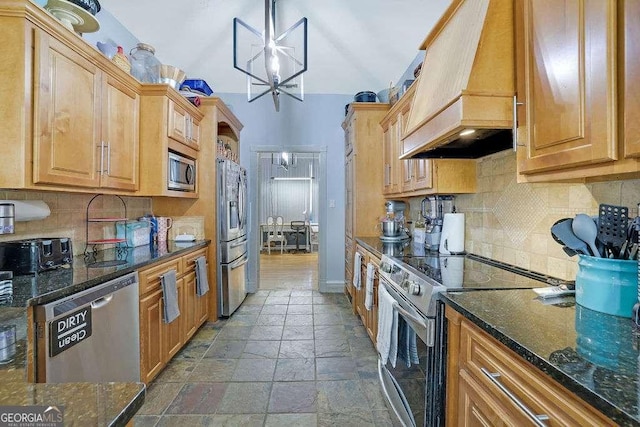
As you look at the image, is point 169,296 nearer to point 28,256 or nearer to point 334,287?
point 28,256

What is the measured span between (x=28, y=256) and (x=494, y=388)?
2.21 meters

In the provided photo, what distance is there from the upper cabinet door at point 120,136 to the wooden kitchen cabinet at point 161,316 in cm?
69

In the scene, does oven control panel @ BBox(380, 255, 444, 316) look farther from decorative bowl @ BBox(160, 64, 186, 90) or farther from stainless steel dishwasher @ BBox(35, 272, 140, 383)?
decorative bowl @ BBox(160, 64, 186, 90)

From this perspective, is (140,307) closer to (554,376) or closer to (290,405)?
(290,405)

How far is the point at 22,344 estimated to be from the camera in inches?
38.6

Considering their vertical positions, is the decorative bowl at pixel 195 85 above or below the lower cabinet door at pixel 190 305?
above

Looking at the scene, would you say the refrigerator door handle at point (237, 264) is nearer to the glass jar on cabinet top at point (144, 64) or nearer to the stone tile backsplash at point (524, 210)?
the glass jar on cabinet top at point (144, 64)

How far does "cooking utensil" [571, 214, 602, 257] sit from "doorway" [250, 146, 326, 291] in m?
3.69

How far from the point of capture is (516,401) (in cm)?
87

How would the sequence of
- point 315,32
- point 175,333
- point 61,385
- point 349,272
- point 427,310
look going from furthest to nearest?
point 349,272 < point 315,32 < point 175,333 < point 427,310 < point 61,385

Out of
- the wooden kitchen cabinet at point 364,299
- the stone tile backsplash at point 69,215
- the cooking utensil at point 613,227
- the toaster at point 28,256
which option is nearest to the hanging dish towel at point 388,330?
the wooden kitchen cabinet at point 364,299

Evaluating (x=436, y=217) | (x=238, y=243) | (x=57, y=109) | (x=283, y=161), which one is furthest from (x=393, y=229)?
(x=283, y=161)

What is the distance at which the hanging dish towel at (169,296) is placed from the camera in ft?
7.78

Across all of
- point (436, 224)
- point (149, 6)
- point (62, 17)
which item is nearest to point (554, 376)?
point (436, 224)
